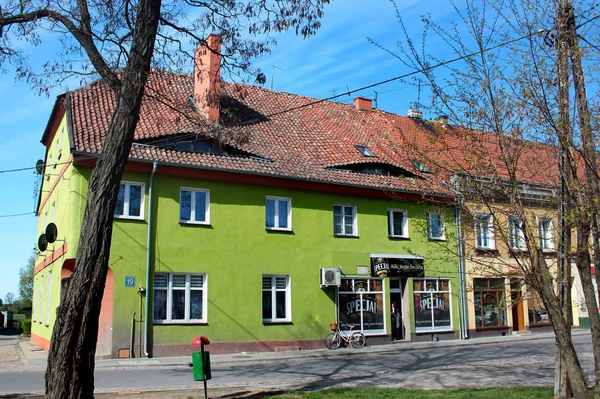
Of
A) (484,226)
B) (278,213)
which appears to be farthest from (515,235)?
(278,213)

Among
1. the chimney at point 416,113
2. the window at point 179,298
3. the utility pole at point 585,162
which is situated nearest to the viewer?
the utility pole at point 585,162

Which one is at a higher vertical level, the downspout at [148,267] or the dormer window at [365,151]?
the dormer window at [365,151]

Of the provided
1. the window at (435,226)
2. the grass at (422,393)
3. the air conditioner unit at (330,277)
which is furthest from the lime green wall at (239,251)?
the window at (435,226)

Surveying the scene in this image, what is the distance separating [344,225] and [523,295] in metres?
14.8

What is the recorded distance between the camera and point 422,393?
35.1 feet

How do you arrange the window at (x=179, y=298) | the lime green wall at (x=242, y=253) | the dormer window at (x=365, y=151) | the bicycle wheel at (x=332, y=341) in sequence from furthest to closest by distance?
1. the dormer window at (x=365, y=151)
2. the bicycle wheel at (x=332, y=341)
3. the window at (x=179, y=298)
4. the lime green wall at (x=242, y=253)

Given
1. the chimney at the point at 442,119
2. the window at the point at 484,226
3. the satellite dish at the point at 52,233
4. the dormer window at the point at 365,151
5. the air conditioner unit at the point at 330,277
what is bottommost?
the air conditioner unit at the point at 330,277

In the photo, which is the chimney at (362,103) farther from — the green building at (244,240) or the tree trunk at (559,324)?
the tree trunk at (559,324)

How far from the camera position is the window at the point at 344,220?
77.6 feet

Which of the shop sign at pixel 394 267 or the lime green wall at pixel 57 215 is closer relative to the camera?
the lime green wall at pixel 57 215

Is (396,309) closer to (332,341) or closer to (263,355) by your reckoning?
(332,341)

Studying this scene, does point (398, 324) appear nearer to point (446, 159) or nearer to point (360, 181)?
point (360, 181)

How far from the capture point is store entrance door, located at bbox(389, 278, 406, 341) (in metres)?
24.6

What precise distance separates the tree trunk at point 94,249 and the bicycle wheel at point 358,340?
15.1 metres
